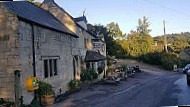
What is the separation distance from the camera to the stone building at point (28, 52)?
13742 mm

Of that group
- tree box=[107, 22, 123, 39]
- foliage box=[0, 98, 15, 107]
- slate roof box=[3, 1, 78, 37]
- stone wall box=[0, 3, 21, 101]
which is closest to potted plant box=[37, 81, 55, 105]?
stone wall box=[0, 3, 21, 101]

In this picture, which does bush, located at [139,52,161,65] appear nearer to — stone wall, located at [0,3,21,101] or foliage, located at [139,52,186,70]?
foliage, located at [139,52,186,70]

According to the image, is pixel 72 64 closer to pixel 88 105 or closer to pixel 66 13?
pixel 66 13

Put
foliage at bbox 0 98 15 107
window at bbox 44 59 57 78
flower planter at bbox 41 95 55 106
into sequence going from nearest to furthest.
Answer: foliage at bbox 0 98 15 107, flower planter at bbox 41 95 55 106, window at bbox 44 59 57 78

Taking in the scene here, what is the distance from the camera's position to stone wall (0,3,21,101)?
13.7 meters

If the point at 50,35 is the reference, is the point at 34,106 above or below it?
below

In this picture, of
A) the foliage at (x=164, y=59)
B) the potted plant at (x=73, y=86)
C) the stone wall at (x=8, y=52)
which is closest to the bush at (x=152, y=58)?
the foliage at (x=164, y=59)

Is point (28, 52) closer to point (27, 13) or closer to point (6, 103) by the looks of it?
point (6, 103)

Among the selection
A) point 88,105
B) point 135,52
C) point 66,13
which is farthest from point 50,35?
point 135,52

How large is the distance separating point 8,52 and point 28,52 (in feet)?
3.92

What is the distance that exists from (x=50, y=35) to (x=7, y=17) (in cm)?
483

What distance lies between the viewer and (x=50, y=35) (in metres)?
18.4

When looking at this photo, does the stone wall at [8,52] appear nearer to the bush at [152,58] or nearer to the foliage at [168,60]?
the foliage at [168,60]

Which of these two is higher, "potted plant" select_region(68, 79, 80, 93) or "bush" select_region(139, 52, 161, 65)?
"bush" select_region(139, 52, 161, 65)
